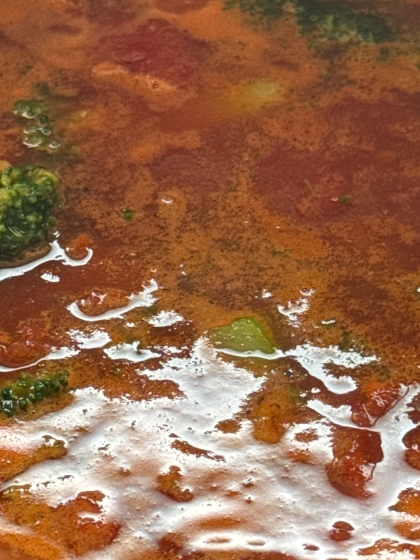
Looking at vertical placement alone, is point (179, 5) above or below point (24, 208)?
above

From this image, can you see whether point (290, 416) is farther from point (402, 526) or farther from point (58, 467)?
point (58, 467)

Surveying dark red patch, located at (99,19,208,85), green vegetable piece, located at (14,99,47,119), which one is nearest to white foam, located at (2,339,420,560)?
green vegetable piece, located at (14,99,47,119)

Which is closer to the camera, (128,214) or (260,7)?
(128,214)

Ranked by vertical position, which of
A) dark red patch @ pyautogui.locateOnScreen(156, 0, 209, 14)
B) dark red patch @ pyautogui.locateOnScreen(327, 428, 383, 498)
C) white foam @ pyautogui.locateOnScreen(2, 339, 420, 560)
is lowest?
white foam @ pyautogui.locateOnScreen(2, 339, 420, 560)

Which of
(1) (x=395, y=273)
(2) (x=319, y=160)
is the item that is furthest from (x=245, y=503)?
(2) (x=319, y=160)

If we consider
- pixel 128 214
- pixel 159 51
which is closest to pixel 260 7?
pixel 159 51

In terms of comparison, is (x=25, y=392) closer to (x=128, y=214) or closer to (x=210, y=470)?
(x=210, y=470)

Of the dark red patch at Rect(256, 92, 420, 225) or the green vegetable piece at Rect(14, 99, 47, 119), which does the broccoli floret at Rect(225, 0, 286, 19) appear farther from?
the green vegetable piece at Rect(14, 99, 47, 119)

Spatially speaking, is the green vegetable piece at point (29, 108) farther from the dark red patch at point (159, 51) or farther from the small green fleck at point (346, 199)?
the small green fleck at point (346, 199)
